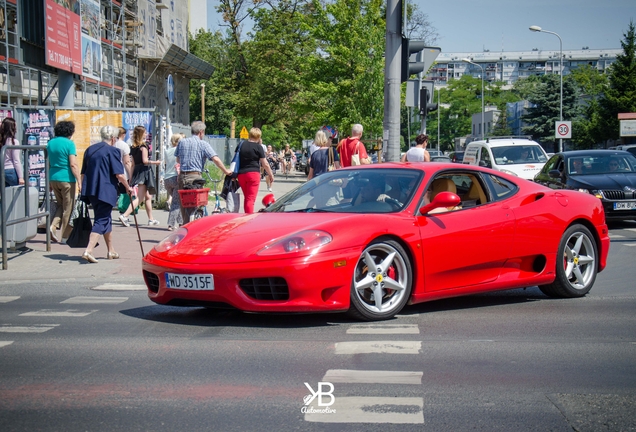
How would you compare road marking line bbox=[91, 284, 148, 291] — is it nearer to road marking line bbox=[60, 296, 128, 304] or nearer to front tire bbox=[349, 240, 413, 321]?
road marking line bbox=[60, 296, 128, 304]

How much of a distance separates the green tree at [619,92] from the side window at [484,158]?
1982 inches

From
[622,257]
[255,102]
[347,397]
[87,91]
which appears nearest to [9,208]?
[347,397]

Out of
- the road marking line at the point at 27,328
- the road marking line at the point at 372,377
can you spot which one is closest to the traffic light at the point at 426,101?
the road marking line at the point at 27,328

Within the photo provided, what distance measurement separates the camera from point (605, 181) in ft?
51.1

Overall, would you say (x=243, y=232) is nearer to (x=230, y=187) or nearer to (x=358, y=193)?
(x=358, y=193)

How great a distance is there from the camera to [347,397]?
435cm

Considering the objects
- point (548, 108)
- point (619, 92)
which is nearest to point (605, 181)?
point (619, 92)

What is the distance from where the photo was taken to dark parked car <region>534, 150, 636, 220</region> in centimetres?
1515

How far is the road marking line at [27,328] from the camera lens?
6338 millimetres

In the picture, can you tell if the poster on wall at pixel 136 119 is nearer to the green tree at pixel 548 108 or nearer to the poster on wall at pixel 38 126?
the poster on wall at pixel 38 126

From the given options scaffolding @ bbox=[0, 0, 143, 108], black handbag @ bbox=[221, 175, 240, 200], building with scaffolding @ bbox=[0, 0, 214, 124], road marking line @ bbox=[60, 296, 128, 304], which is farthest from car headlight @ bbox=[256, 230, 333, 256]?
scaffolding @ bbox=[0, 0, 143, 108]

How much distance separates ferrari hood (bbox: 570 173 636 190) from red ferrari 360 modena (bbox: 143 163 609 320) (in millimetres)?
7800

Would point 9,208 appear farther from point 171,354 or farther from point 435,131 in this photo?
point 435,131

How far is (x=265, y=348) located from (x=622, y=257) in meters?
7.43
